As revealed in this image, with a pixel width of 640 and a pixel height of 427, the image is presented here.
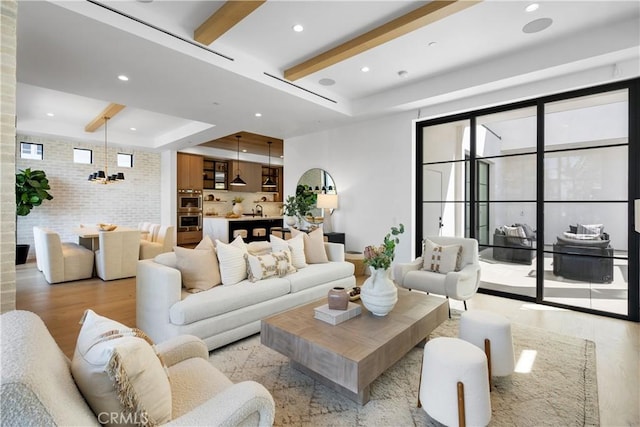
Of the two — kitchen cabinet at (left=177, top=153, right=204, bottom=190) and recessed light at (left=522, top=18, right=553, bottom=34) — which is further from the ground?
recessed light at (left=522, top=18, right=553, bottom=34)

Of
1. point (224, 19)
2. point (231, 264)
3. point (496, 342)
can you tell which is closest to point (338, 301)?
point (496, 342)

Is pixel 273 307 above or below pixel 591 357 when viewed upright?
above

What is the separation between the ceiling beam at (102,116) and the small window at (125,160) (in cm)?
112

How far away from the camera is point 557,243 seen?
3.87 meters

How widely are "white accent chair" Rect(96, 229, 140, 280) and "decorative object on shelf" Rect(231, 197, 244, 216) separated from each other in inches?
155

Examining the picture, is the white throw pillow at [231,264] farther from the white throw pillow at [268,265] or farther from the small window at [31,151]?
the small window at [31,151]

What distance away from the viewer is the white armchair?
332cm

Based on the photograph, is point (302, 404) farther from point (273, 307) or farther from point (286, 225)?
point (286, 225)

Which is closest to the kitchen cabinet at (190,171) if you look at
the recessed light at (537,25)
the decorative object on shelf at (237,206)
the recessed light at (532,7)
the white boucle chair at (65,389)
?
the decorative object on shelf at (237,206)

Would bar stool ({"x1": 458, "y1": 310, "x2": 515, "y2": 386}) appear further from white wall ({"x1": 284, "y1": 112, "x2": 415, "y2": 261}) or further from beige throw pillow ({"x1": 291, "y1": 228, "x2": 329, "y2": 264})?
white wall ({"x1": 284, "y1": 112, "x2": 415, "y2": 261})

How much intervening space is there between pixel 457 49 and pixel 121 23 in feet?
11.1

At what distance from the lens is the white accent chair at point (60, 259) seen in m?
4.75

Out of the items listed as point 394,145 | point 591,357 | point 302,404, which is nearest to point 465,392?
point 302,404

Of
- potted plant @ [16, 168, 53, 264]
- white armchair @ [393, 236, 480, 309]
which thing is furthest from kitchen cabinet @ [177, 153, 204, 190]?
white armchair @ [393, 236, 480, 309]
